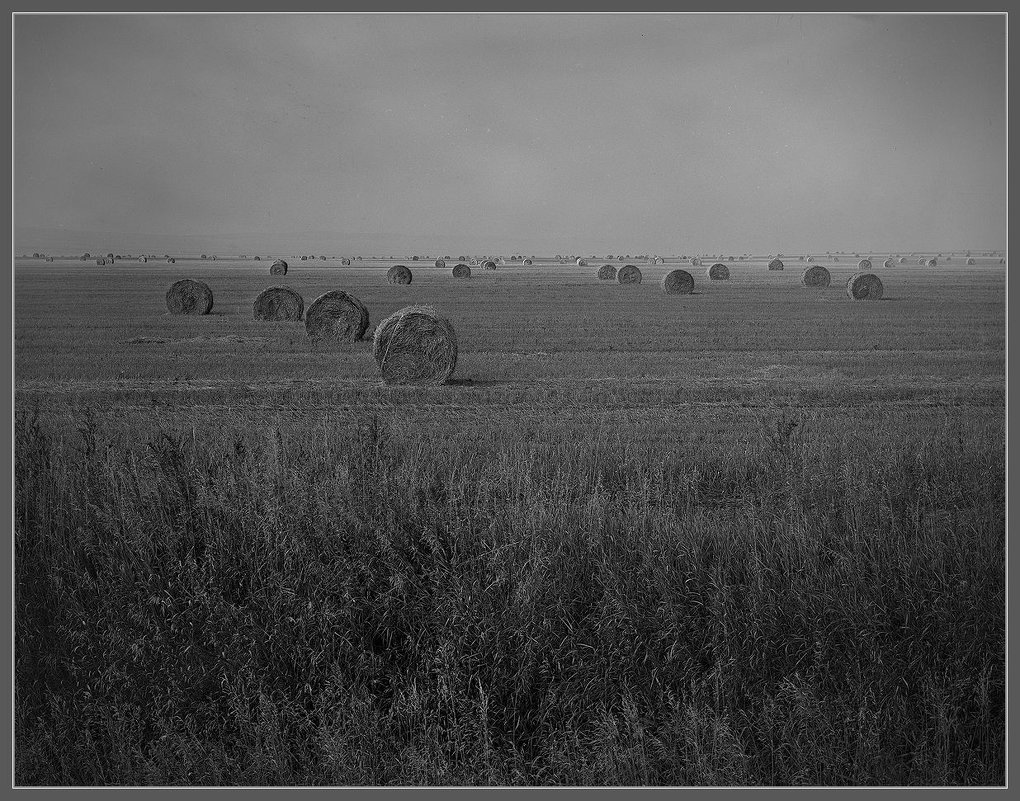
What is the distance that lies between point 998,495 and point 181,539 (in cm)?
671

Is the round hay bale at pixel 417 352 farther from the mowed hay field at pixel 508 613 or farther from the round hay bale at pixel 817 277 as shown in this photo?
the round hay bale at pixel 817 277

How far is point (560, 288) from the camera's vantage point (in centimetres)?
4803

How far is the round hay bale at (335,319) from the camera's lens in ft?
81.7

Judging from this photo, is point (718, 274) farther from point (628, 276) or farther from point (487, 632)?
point (487, 632)

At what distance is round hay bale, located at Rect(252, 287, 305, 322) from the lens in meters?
30.0

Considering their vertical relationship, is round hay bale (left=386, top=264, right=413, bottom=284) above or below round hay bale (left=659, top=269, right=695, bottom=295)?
above

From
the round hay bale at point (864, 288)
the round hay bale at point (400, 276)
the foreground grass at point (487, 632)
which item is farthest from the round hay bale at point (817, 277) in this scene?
the foreground grass at point (487, 632)

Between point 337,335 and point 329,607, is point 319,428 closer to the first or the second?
point 329,607

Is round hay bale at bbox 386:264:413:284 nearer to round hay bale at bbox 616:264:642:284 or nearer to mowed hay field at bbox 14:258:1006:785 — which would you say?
round hay bale at bbox 616:264:642:284

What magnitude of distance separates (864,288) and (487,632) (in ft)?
123

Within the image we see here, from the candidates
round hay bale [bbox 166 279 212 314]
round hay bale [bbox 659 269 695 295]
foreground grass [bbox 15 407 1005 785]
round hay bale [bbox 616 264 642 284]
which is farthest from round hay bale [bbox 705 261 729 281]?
foreground grass [bbox 15 407 1005 785]

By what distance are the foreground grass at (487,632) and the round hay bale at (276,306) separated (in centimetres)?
2313

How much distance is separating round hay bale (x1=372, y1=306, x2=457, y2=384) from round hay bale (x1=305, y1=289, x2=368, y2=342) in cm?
750

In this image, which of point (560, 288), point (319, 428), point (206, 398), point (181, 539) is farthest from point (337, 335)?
point (560, 288)
